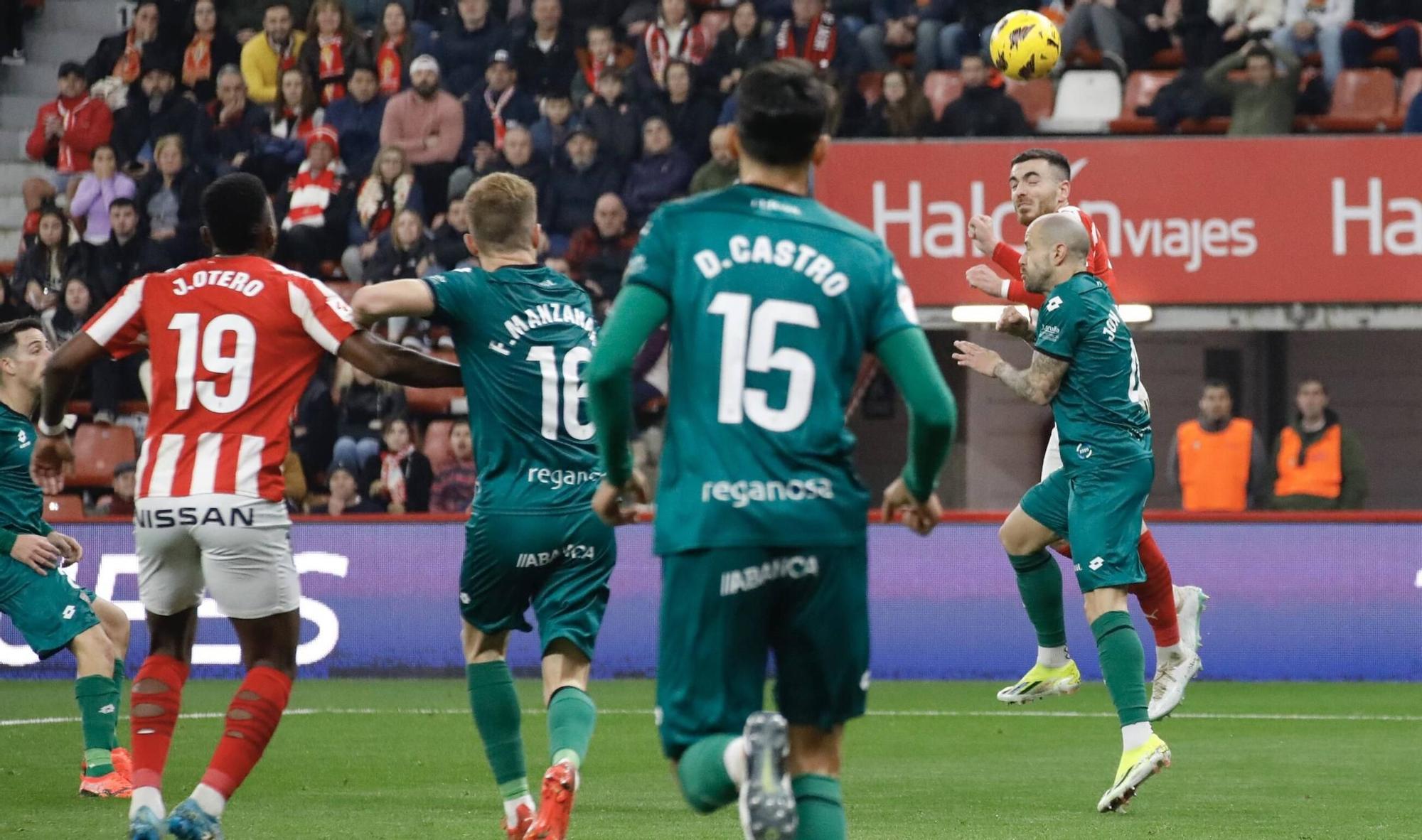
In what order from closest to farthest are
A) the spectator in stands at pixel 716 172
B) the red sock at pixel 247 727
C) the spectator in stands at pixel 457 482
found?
the red sock at pixel 247 727
the spectator in stands at pixel 457 482
the spectator in stands at pixel 716 172

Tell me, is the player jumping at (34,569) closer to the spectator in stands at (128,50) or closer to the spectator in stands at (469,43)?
the spectator in stands at (469,43)

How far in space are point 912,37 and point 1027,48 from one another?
837 cm

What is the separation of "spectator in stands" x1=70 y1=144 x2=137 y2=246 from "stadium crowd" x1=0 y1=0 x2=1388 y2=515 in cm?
2

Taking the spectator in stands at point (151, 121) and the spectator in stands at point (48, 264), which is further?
the spectator in stands at point (151, 121)

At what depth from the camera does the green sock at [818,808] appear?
5035 millimetres

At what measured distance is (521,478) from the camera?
23.5ft

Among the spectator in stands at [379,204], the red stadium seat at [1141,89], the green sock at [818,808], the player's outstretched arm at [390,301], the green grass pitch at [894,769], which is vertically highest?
the red stadium seat at [1141,89]

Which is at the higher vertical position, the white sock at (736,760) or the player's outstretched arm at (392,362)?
the player's outstretched arm at (392,362)

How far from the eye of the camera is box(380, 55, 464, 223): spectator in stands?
769 inches

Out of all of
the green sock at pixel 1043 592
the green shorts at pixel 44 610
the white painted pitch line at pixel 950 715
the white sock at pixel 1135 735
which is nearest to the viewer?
the white sock at pixel 1135 735

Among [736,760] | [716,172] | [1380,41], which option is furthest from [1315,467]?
[736,760]

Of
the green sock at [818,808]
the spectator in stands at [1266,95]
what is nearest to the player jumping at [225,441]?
the green sock at [818,808]

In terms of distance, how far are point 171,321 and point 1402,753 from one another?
21.7ft

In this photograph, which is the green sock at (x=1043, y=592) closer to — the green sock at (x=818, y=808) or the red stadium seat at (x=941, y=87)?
the green sock at (x=818, y=808)
